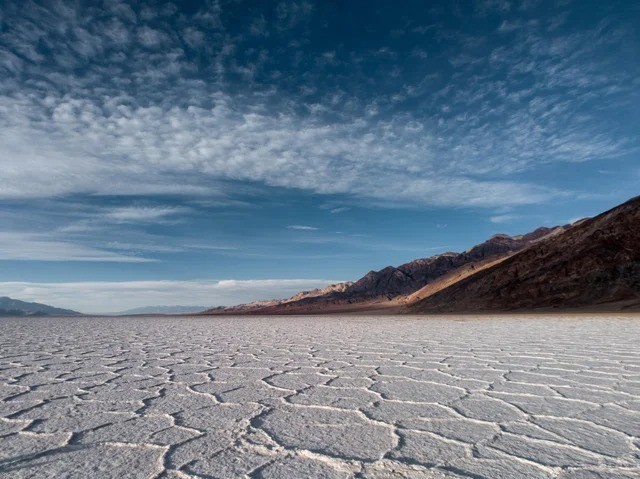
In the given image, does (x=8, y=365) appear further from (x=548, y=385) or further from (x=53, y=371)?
(x=548, y=385)

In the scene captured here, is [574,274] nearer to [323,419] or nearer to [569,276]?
[569,276]

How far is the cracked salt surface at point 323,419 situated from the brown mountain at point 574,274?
18.3 meters

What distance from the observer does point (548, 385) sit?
120 inches

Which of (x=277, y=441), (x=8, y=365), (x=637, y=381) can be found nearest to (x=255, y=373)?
(x=277, y=441)

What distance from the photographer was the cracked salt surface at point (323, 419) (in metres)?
1.63

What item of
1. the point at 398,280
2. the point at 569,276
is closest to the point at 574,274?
the point at 569,276

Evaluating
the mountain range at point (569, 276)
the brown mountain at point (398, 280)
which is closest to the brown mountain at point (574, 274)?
the mountain range at point (569, 276)

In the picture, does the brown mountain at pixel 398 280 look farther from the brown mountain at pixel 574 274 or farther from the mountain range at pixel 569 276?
the brown mountain at pixel 574 274

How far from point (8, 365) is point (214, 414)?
10.1ft

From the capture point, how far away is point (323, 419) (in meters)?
2.24

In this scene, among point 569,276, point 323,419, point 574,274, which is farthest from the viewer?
point 569,276

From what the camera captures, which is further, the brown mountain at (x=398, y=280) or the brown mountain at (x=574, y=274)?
the brown mountain at (x=398, y=280)

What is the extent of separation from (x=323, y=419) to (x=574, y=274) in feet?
76.7

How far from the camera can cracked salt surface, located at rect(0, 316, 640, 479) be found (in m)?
1.63
